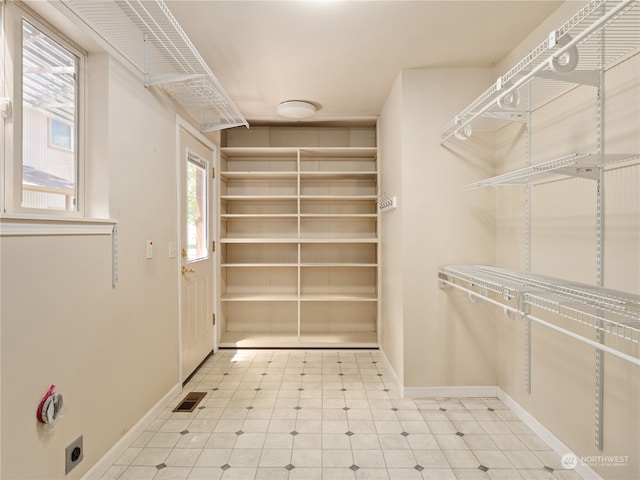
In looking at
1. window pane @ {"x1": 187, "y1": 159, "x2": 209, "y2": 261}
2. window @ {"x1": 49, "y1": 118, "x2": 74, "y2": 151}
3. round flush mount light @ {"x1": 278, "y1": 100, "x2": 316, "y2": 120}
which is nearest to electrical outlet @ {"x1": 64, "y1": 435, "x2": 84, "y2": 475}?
window @ {"x1": 49, "y1": 118, "x2": 74, "y2": 151}

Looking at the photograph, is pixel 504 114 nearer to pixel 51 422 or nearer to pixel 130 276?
pixel 130 276

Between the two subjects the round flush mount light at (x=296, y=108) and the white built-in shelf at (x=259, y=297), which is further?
the white built-in shelf at (x=259, y=297)

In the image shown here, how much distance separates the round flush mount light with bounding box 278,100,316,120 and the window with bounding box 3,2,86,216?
1642mm

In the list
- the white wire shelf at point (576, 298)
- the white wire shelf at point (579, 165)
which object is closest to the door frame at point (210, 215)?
the white wire shelf at point (576, 298)

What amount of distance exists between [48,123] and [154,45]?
899mm

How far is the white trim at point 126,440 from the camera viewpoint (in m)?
1.62

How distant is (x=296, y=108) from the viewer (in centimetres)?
302

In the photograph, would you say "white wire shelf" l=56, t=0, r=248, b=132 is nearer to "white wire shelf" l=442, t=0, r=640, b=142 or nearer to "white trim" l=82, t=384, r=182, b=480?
"white wire shelf" l=442, t=0, r=640, b=142

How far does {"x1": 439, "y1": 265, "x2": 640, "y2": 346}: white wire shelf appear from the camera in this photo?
1.14 m

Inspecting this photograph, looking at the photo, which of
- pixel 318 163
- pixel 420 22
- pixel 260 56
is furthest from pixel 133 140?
pixel 318 163

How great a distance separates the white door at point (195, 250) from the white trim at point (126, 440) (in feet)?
1.11

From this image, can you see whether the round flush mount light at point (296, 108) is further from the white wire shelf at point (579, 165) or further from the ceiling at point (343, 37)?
the white wire shelf at point (579, 165)

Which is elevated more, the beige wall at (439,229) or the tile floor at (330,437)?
the beige wall at (439,229)

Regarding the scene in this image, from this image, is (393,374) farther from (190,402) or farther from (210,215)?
(210,215)
